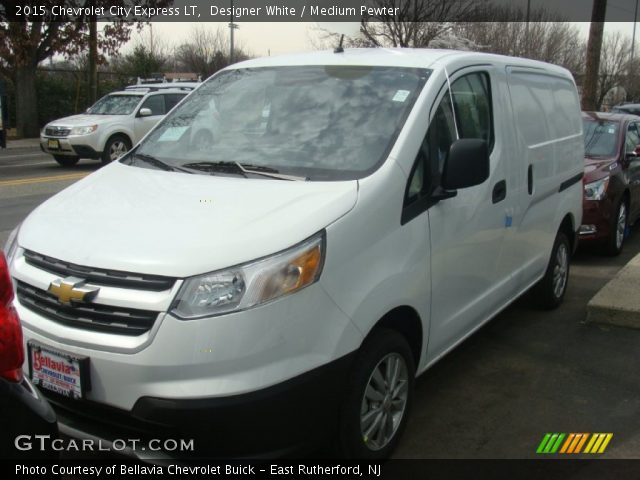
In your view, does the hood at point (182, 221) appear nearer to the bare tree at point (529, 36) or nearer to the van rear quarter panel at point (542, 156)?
the van rear quarter panel at point (542, 156)

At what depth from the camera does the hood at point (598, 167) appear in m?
7.46

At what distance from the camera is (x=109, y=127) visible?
15.8 metres

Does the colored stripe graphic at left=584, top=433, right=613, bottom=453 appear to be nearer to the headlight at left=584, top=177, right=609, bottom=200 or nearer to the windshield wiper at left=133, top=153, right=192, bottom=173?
the windshield wiper at left=133, top=153, right=192, bottom=173

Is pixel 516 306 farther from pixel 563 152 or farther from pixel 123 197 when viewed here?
pixel 123 197

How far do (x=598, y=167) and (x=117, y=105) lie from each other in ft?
41.3

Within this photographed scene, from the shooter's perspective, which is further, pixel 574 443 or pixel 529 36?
pixel 529 36

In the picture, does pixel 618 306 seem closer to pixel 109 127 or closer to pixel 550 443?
pixel 550 443

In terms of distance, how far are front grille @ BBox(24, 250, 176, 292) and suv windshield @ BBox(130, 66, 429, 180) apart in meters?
0.99

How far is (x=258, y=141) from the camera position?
3639 mm

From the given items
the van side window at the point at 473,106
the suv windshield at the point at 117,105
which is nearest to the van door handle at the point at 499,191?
the van side window at the point at 473,106

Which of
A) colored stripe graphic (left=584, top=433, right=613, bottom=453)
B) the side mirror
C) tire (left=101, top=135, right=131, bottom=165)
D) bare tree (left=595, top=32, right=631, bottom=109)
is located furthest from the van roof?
bare tree (left=595, top=32, right=631, bottom=109)

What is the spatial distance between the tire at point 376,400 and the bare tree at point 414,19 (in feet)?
90.8

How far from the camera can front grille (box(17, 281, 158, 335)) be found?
254 centimetres

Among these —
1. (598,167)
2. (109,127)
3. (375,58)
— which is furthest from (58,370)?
(109,127)
